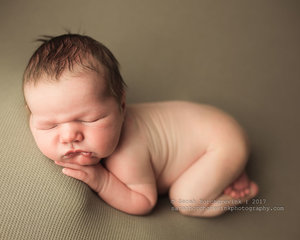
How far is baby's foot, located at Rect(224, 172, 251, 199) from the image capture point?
3.67 feet

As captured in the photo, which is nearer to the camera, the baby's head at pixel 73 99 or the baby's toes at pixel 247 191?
the baby's head at pixel 73 99

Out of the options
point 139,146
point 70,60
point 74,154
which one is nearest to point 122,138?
point 139,146

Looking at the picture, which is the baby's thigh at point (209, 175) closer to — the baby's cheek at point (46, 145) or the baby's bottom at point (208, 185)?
the baby's bottom at point (208, 185)

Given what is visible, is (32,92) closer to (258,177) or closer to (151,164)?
(151,164)

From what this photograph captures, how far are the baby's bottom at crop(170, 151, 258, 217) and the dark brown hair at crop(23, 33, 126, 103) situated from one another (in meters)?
0.34

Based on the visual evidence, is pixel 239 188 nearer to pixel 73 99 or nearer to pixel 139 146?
pixel 139 146

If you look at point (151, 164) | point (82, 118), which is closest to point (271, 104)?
point (151, 164)

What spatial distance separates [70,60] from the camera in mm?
815

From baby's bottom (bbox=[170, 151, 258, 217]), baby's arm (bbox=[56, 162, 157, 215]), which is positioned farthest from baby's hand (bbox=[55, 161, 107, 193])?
baby's bottom (bbox=[170, 151, 258, 217])

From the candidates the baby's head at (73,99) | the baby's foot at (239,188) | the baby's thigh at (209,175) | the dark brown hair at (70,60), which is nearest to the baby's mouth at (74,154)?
the baby's head at (73,99)

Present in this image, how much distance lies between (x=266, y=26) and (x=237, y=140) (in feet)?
2.29

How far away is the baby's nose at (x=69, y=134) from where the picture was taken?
0.81 m

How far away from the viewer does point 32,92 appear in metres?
0.81

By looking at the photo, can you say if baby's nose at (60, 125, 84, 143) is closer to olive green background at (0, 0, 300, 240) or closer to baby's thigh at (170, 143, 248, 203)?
olive green background at (0, 0, 300, 240)
